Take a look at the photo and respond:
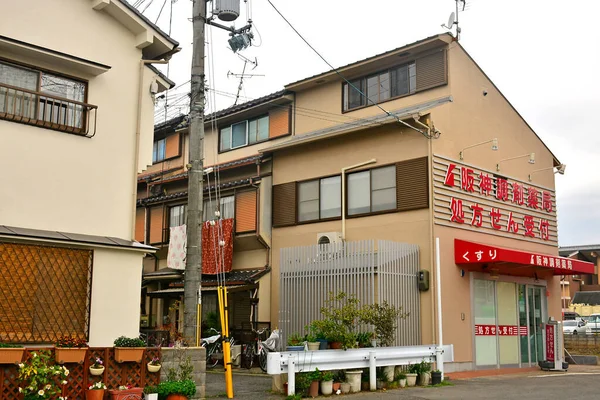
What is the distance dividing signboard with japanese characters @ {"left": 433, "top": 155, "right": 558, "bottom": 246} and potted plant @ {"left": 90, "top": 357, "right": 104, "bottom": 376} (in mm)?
10610

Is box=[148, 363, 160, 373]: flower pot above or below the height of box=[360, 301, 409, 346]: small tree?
below

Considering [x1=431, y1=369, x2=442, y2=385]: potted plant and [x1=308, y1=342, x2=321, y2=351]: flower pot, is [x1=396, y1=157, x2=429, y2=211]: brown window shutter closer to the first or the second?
[x1=431, y1=369, x2=442, y2=385]: potted plant

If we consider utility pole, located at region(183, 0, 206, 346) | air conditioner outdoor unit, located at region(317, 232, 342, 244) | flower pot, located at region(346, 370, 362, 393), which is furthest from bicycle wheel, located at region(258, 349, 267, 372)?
utility pole, located at region(183, 0, 206, 346)

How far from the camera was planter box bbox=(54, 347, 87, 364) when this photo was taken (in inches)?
431

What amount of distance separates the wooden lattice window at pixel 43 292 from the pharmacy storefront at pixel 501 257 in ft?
33.1

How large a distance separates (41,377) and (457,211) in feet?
42.1

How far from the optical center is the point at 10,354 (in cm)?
1034

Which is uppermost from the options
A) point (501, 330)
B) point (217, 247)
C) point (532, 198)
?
point (532, 198)

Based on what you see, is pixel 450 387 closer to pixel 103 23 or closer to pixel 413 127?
pixel 413 127

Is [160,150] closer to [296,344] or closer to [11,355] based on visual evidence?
[296,344]

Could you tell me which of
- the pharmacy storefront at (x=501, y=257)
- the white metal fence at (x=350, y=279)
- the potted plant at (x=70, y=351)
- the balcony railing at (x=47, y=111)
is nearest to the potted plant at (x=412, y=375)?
the white metal fence at (x=350, y=279)

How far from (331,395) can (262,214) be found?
10.4m

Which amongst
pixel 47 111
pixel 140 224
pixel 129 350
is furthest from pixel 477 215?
pixel 140 224

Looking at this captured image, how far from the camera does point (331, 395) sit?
13961 mm
